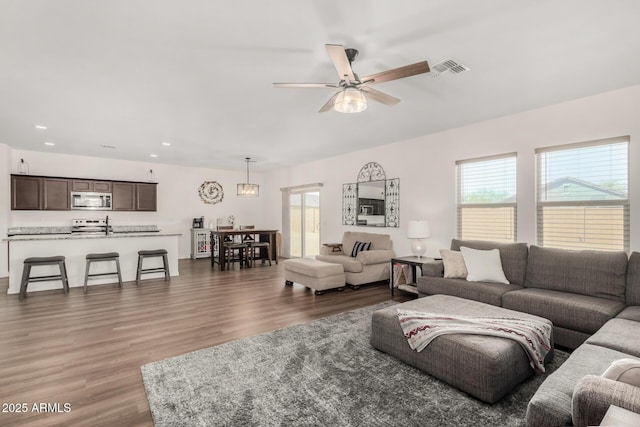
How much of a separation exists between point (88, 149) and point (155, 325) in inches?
189

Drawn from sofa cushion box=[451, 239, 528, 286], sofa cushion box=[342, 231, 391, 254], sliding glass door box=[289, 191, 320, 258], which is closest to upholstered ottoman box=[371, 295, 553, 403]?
sofa cushion box=[451, 239, 528, 286]

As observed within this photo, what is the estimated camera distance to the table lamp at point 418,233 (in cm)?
475

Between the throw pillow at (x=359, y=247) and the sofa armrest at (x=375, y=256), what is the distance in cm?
17

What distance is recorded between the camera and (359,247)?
19.0ft

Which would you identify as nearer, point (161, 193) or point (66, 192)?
point (66, 192)

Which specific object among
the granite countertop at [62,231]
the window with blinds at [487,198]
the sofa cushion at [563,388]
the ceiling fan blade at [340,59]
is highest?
the ceiling fan blade at [340,59]

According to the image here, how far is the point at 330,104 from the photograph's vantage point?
2855 millimetres

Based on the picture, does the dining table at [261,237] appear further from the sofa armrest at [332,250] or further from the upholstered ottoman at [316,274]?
the upholstered ottoman at [316,274]

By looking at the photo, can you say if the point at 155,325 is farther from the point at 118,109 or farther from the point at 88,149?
the point at 88,149

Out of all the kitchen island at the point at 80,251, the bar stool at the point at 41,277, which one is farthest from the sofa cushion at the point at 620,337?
the bar stool at the point at 41,277

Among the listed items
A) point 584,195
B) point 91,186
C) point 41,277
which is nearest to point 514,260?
point 584,195

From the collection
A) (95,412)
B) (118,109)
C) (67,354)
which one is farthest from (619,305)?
(118,109)

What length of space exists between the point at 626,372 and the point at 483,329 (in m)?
1.09

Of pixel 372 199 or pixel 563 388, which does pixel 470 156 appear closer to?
pixel 372 199
